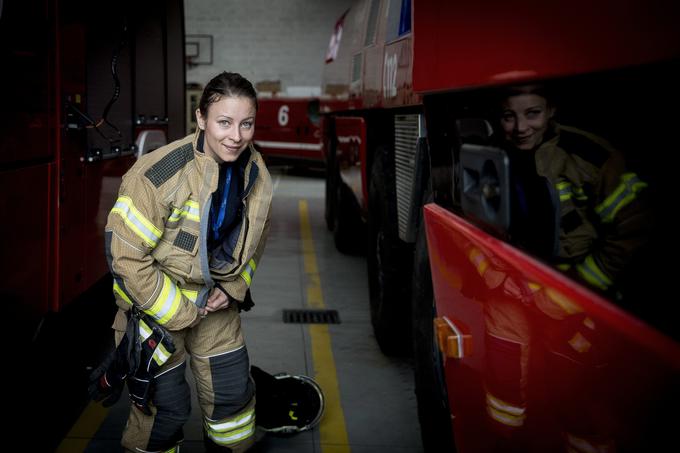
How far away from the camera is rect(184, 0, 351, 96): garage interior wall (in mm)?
23516

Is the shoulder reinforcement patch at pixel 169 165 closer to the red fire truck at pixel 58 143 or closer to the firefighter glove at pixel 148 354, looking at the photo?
the firefighter glove at pixel 148 354

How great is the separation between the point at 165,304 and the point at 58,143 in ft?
4.74

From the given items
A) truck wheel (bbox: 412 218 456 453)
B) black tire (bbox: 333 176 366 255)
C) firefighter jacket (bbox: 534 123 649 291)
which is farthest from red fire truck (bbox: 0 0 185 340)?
black tire (bbox: 333 176 366 255)

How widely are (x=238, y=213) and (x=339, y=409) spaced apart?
159 cm

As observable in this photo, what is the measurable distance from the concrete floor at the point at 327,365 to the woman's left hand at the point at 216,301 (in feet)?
3.11

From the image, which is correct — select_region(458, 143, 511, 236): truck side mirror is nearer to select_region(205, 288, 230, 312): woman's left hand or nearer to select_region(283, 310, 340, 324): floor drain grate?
select_region(205, 288, 230, 312): woman's left hand

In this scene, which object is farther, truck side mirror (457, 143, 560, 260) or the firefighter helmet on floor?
the firefighter helmet on floor

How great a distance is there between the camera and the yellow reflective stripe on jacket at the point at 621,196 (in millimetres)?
1327

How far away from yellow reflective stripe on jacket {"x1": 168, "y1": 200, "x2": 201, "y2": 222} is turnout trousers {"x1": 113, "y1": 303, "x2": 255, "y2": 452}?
0.49 metres

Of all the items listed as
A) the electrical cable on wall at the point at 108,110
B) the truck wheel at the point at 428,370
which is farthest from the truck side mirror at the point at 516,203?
the electrical cable on wall at the point at 108,110

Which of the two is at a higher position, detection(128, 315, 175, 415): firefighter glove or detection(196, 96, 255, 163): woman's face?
detection(196, 96, 255, 163): woman's face

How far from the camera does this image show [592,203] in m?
1.46

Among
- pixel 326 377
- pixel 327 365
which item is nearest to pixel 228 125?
pixel 326 377

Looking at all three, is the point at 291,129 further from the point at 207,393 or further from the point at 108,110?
the point at 207,393
